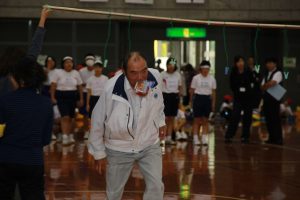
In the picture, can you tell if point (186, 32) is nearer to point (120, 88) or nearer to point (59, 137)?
point (59, 137)

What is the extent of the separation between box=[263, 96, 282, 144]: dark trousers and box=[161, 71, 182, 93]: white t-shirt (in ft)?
7.14

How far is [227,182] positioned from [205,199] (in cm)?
172

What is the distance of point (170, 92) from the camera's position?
1805 cm

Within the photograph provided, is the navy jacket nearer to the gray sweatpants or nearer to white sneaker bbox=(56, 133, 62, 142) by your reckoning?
the gray sweatpants

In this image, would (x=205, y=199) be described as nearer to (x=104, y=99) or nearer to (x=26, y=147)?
(x=104, y=99)

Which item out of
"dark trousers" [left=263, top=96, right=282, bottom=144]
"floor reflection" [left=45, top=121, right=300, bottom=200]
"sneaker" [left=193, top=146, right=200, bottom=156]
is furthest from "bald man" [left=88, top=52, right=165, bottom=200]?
"dark trousers" [left=263, top=96, right=282, bottom=144]

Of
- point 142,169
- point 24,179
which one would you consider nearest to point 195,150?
point 142,169

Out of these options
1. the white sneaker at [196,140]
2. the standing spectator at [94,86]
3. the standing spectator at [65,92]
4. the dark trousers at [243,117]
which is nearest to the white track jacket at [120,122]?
the standing spectator at [65,92]

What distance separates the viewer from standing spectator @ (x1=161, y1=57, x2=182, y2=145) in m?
18.0

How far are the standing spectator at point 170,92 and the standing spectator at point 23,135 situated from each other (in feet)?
38.3

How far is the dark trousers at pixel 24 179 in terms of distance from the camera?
246 inches

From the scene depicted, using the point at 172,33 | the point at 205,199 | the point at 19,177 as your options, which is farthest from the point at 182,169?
the point at 172,33

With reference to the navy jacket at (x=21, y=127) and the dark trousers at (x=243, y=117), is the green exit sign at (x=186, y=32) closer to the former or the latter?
the dark trousers at (x=243, y=117)

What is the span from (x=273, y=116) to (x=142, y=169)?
1102 cm
